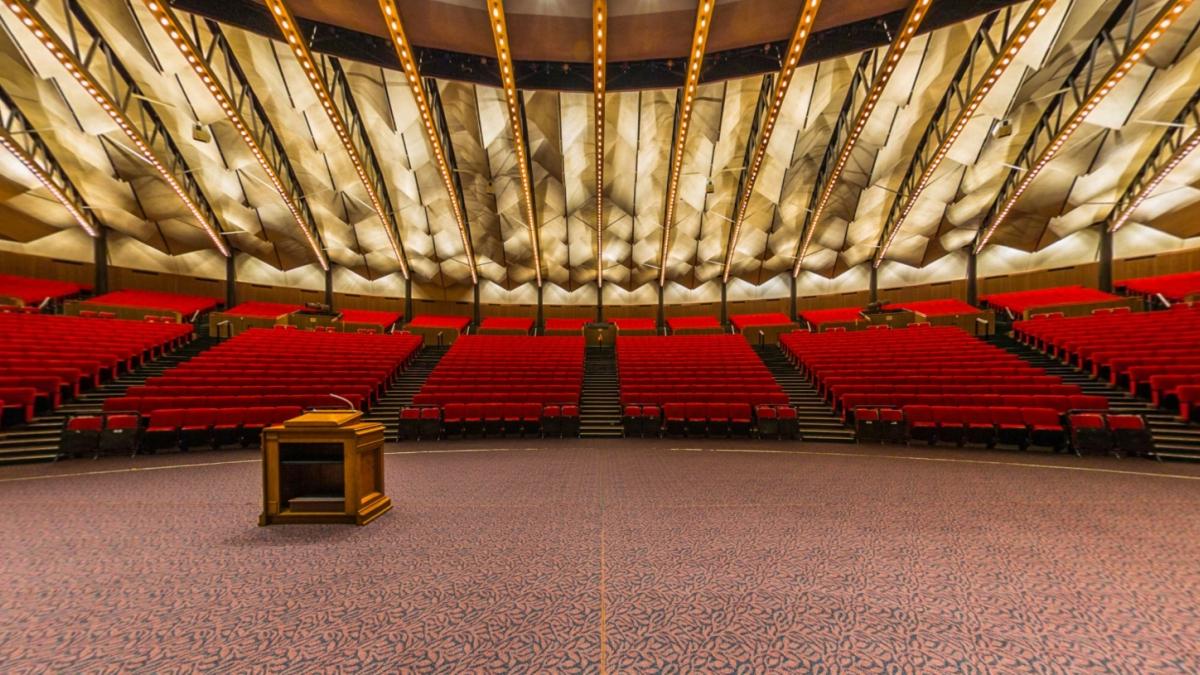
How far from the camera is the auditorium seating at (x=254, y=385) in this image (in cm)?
698

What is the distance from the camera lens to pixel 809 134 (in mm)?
13258

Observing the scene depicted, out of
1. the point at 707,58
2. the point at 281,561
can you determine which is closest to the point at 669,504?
the point at 281,561

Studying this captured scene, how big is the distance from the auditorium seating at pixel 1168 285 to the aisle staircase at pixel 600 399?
16612 mm

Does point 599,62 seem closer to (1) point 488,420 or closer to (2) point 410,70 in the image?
(2) point 410,70

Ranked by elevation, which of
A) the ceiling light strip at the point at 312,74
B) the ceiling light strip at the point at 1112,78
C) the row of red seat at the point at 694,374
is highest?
the ceiling light strip at the point at 312,74

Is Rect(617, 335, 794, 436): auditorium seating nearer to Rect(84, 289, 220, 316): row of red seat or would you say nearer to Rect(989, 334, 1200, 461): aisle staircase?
Rect(989, 334, 1200, 461): aisle staircase

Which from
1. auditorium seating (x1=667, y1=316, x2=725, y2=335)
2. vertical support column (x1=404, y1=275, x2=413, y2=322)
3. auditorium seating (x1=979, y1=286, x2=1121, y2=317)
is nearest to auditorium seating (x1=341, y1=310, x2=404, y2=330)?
vertical support column (x1=404, y1=275, x2=413, y2=322)

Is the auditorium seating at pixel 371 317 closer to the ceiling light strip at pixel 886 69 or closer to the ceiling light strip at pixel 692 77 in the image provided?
the ceiling light strip at pixel 692 77

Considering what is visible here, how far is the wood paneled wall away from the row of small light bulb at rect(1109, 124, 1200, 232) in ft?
5.30

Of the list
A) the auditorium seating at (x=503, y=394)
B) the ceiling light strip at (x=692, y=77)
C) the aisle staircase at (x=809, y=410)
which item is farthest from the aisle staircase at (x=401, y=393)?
the ceiling light strip at (x=692, y=77)

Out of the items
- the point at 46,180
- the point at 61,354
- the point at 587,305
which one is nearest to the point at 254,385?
the point at 61,354

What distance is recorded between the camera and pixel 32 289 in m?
14.0

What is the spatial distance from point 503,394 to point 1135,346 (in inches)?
509

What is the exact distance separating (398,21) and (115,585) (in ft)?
27.4
